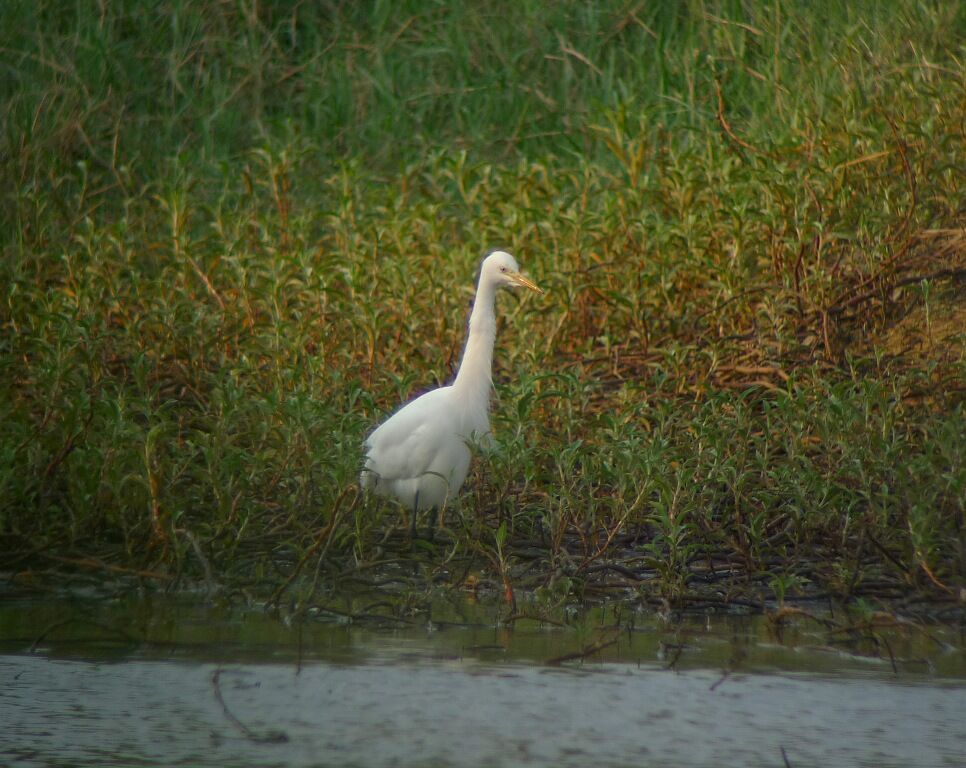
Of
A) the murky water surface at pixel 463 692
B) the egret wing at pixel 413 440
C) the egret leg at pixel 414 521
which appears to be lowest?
the murky water surface at pixel 463 692

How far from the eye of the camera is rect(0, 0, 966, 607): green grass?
5.14 m

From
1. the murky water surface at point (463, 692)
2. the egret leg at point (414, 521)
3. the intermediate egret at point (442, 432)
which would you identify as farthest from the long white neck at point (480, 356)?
the murky water surface at point (463, 692)

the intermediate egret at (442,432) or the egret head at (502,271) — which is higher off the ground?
the egret head at (502,271)

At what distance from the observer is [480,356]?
571 cm

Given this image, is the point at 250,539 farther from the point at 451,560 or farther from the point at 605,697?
the point at 605,697

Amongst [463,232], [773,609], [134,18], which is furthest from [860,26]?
[134,18]

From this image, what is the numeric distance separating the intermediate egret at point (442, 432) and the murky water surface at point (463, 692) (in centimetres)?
80

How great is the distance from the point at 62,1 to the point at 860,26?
5.82 m

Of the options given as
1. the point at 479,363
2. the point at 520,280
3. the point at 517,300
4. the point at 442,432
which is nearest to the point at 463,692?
the point at 442,432

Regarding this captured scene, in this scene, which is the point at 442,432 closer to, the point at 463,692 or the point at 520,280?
the point at 520,280

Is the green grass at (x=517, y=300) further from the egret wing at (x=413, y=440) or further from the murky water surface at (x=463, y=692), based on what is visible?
the murky water surface at (x=463, y=692)

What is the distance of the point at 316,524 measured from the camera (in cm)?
536

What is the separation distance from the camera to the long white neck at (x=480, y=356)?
5.64 m

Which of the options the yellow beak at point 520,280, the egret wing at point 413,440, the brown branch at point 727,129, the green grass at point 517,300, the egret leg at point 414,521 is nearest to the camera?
the green grass at point 517,300
